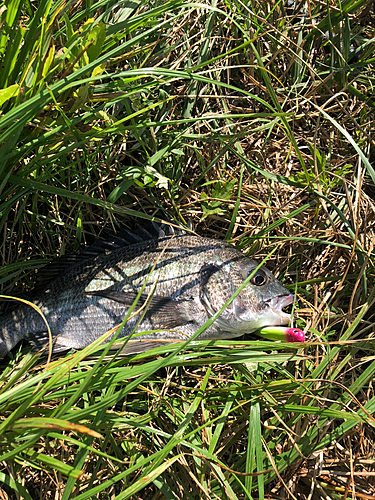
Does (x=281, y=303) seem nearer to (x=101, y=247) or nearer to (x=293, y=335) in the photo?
(x=293, y=335)

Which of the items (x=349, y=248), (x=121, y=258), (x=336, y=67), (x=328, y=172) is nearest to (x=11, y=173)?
(x=121, y=258)

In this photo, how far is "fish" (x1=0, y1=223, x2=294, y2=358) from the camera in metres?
3.08

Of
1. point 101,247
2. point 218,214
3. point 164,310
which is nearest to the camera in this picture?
point 164,310

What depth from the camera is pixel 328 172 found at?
331 centimetres

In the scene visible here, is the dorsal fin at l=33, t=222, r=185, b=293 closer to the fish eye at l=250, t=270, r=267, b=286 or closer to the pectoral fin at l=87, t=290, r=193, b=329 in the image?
the pectoral fin at l=87, t=290, r=193, b=329

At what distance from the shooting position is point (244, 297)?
310 centimetres

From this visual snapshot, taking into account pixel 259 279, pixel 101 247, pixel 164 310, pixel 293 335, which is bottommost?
pixel 293 335

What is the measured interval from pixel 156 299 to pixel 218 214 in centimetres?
90

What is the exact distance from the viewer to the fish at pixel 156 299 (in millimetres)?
3078

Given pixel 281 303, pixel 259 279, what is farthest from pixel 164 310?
pixel 281 303

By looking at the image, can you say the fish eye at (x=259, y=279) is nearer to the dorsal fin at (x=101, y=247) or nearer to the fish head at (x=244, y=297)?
the fish head at (x=244, y=297)

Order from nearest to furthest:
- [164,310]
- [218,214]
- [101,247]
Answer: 1. [164,310]
2. [101,247]
3. [218,214]

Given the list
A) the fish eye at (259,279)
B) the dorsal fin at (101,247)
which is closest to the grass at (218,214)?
the dorsal fin at (101,247)

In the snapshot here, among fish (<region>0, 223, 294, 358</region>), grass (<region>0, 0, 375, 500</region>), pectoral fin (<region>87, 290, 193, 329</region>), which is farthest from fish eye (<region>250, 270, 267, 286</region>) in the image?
pectoral fin (<region>87, 290, 193, 329</region>)
